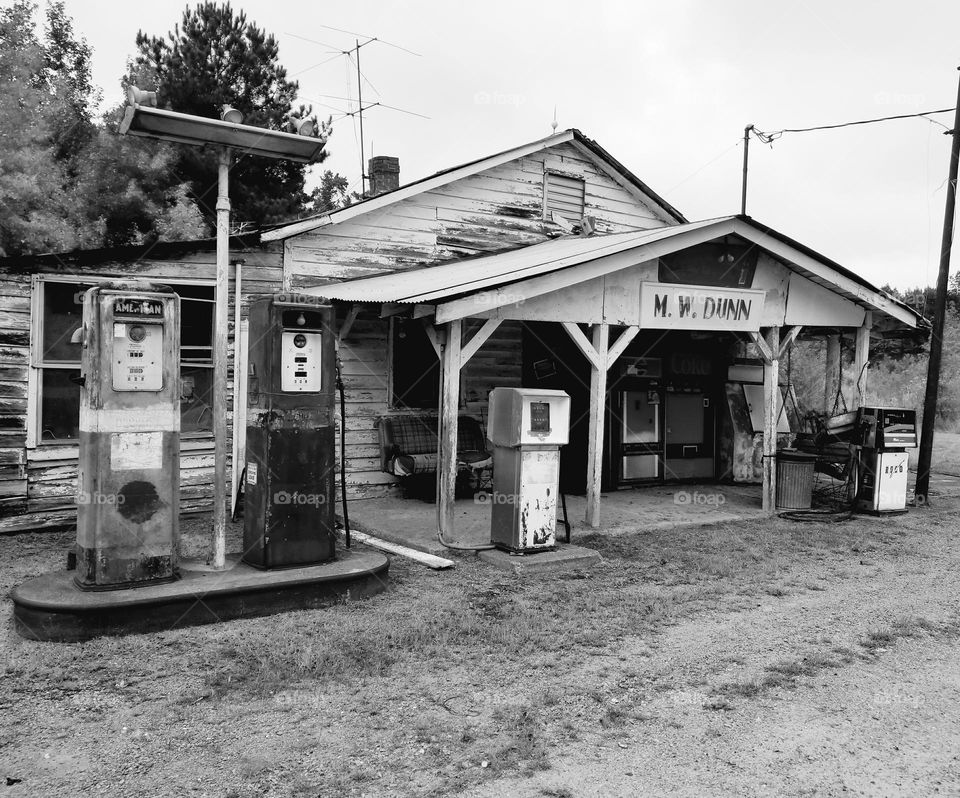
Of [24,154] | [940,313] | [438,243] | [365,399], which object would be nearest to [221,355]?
[365,399]

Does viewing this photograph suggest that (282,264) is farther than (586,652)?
Yes

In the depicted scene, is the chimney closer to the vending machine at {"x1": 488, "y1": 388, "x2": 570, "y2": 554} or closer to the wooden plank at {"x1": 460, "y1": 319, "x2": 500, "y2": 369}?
the wooden plank at {"x1": 460, "y1": 319, "x2": 500, "y2": 369}

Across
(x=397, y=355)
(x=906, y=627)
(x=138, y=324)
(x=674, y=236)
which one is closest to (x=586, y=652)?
(x=906, y=627)

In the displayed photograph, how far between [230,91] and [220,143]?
2573 centimetres

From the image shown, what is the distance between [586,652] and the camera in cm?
552

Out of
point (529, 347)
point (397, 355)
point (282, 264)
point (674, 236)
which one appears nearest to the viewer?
point (674, 236)

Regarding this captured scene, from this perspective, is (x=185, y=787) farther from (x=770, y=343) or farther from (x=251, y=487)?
(x=770, y=343)

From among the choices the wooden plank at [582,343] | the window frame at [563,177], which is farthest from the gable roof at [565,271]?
the window frame at [563,177]

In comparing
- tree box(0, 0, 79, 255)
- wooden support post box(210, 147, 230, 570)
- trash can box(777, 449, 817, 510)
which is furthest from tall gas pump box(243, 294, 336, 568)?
tree box(0, 0, 79, 255)

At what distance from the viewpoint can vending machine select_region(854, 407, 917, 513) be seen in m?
11.0

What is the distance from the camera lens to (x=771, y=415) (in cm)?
1097

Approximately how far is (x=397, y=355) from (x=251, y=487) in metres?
5.18

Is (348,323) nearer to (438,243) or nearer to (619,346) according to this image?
(438,243)

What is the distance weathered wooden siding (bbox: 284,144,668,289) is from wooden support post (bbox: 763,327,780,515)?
3947 millimetres
